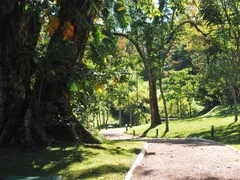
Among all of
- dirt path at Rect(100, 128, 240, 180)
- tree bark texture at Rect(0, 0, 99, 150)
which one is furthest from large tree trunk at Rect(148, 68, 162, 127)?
tree bark texture at Rect(0, 0, 99, 150)

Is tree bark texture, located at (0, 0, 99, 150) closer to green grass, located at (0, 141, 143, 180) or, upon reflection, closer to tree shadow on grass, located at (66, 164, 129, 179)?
green grass, located at (0, 141, 143, 180)

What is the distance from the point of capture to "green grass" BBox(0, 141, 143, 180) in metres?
6.81

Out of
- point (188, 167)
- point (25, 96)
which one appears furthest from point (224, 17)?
point (25, 96)

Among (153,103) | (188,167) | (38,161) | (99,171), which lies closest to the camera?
(99,171)

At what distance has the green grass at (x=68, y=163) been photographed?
6.81 metres

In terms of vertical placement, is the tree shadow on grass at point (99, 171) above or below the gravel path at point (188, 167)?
above

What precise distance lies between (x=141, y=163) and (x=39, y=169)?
3044 mm

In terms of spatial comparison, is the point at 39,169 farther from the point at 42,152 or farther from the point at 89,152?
the point at 89,152

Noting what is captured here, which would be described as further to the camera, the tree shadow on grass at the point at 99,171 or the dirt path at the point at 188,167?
the dirt path at the point at 188,167

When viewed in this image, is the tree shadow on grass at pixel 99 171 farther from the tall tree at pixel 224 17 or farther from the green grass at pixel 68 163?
the tall tree at pixel 224 17

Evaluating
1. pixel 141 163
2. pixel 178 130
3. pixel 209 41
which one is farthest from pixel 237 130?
pixel 141 163

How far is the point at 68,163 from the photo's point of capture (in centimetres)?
758

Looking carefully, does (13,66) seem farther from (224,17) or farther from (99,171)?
(224,17)

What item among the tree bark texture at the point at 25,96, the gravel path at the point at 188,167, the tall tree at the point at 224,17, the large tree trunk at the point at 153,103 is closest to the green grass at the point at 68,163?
the gravel path at the point at 188,167
